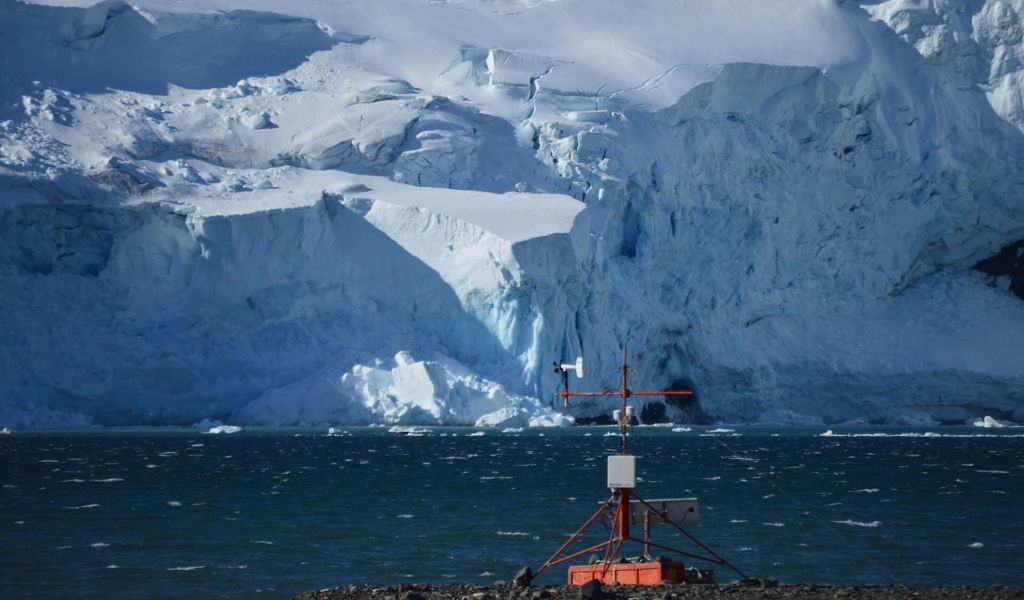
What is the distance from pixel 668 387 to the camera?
146 feet

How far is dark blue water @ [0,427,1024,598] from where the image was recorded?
47.5 ft

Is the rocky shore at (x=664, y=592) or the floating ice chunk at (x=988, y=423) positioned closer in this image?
the rocky shore at (x=664, y=592)

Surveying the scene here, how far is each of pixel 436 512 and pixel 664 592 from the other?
9517 millimetres

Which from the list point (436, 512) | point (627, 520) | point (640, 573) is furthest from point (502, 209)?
point (640, 573)

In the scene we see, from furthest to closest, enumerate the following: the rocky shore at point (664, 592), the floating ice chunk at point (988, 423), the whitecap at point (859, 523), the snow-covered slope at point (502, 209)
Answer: the floating ice chunk at point (988, 423)
the snow-covered slope at point (502, 209)
the whitecap at point (859, 523)
the rocky shore at point (664, 592)

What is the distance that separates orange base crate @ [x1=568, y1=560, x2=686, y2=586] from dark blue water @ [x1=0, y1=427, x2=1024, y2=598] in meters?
1.94

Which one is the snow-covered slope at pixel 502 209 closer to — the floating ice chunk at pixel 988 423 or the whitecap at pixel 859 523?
the floating ice chunk at pixel 988 423

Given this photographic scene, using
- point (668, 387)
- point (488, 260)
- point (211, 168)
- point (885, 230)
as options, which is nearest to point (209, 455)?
point (488, 260)

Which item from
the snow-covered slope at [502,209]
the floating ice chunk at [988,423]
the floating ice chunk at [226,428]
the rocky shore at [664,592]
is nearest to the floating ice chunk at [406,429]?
the snow-covered slope at [502,209]

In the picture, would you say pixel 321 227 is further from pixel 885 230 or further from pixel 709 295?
pixel 885 230

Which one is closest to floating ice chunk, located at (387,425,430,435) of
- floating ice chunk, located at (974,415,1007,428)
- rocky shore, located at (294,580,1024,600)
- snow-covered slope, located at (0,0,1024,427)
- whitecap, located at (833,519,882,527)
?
snow-covered slope, located at (0,0,1024,427)

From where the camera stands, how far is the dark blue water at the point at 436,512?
14469 millimetres

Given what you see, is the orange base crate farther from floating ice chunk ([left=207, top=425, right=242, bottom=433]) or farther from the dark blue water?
floating ice chunk ([left=207, top=425, right=242, bottom=433])

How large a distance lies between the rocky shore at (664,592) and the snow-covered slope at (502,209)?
25.5 meters
